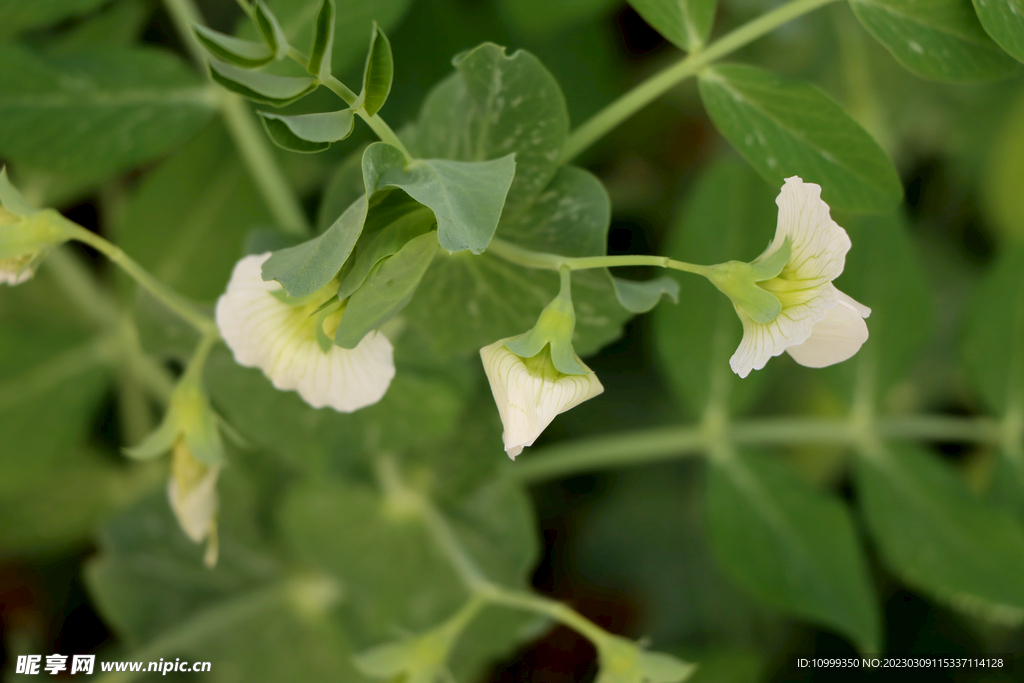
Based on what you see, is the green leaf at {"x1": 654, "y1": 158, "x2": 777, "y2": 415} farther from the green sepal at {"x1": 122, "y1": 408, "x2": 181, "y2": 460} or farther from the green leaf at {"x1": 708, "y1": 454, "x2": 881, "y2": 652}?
the green sepal at {"x1": 122, "y1": 408, "x2": 181, "y2": 460}

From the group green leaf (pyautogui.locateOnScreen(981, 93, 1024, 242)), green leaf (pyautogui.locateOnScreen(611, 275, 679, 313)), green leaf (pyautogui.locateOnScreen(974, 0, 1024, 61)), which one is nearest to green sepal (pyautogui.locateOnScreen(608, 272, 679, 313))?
green leaf (pyautogui.locateOnScreen(611, 275, 679, 313))

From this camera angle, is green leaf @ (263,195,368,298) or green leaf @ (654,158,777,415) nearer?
green leaf @ (263,195,368,298)

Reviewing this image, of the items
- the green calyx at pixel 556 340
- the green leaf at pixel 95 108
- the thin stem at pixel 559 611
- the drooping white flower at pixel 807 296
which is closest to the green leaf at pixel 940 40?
the drooping white flower at pixel 807 296

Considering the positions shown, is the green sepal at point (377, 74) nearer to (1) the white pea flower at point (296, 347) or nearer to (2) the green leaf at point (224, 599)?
(1) the white pea flower at point (296, 347)

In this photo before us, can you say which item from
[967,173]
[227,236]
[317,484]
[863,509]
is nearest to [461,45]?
[227,236]

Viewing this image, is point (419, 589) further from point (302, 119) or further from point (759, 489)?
point (302, 119)

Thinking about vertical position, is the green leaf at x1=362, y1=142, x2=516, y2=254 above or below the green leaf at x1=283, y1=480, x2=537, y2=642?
above
